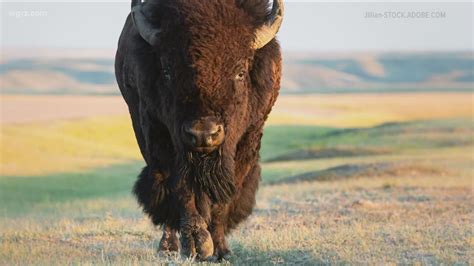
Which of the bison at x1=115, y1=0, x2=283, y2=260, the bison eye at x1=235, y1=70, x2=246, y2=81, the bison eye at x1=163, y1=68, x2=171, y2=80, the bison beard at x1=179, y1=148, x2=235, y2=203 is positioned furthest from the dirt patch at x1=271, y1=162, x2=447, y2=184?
the bison eye at x1=163, y1=68, x2=171, y2=80

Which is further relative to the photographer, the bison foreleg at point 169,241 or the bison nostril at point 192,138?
the bison foreleg at point 169,241

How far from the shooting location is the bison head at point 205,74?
9.29 m

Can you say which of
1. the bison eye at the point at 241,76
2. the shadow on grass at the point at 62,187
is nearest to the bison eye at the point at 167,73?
the bison eye at the point at 241,76

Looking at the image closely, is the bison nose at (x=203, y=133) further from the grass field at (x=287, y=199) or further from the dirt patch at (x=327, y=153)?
the dirt patch at (x=327, y=153)

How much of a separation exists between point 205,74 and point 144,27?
1.35m

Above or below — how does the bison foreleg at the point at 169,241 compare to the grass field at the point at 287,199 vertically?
above

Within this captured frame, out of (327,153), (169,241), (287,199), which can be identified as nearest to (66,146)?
(327,153)

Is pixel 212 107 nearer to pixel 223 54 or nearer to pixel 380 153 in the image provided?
pixel 223 54

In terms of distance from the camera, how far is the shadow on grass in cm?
3034

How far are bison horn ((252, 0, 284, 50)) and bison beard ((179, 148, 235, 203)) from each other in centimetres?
137

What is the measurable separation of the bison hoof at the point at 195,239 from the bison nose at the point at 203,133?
1.16 metres

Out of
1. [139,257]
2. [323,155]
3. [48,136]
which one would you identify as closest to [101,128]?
[48,136]

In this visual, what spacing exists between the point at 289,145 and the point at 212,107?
42.0 metres

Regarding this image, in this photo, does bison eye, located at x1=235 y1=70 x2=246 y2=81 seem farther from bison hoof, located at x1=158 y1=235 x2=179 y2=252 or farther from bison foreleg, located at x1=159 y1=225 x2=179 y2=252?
bison hoof, located at x1=158 y1=235 x2=179 y2=252
